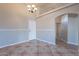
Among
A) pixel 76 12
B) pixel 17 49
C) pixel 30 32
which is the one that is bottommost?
pixel 17 49

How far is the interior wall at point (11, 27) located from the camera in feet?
16.9

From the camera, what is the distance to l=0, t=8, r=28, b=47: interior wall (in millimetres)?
5152

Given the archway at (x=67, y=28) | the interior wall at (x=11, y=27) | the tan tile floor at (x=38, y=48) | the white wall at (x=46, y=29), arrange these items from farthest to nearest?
1. the interior wall at (x=11, y=27)
2. the white wall at (x=46, y=29)
3. the archway at (x=67, y=28)
4. the tan tile floor at (x=38, y=48)

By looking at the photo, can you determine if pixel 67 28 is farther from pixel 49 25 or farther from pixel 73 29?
pixel 49 25

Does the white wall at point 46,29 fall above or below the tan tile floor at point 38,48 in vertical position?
above

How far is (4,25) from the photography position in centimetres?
526

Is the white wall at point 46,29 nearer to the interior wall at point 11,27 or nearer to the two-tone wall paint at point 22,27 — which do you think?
the two-tone wall paint at point 22,27

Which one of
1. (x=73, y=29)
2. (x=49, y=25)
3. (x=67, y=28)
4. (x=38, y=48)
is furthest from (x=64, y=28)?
(x=38, y=48)

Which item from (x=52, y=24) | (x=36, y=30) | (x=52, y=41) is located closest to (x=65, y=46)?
(x=52, y=41)

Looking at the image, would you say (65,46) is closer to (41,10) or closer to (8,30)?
(41,10)

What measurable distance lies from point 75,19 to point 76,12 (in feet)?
0.97

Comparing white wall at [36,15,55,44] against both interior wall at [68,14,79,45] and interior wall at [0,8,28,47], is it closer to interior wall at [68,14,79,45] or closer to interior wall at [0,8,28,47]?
interior wall at [0,8,28,47]

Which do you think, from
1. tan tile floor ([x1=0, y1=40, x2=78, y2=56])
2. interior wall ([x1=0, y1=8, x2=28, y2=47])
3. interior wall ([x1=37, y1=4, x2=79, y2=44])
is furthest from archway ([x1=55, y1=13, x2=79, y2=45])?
interior wall ([x1=0, y1=8, x2=28, y2=47])

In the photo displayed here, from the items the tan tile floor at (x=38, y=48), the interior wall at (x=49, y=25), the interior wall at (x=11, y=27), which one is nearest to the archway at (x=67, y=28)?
the interior wall at (x=49, y=25)
